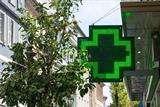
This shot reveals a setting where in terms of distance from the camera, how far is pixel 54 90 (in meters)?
11.2

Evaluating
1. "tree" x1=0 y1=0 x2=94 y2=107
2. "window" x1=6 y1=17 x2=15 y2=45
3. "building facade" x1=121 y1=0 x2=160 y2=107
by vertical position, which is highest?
"window" x1=6 y1=17 x2=15 y2=45

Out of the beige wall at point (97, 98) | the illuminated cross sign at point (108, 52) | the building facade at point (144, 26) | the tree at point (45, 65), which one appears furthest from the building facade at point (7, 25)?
the beige wall at point (97, 98)

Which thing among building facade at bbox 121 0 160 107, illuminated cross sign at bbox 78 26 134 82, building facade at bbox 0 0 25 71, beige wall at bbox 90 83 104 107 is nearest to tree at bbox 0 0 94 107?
building facade at bbox 121 0 160 107

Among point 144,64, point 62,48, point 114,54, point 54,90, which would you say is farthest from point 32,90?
point 144,64

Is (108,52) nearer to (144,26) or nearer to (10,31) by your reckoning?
(144,26)

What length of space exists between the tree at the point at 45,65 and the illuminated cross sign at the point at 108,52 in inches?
60.7

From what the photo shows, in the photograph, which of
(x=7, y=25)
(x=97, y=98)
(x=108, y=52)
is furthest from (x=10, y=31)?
(x=97, y=98)

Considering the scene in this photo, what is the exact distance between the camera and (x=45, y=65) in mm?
11539

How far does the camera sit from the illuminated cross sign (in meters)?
13.9

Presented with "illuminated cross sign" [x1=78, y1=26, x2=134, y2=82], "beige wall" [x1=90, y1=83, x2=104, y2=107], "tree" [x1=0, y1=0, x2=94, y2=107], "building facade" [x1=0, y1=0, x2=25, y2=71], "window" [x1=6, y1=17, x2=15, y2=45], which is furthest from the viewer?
"beige wall" [x1=90, y1=83, x2=104, y2=107]

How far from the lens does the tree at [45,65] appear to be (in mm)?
11172

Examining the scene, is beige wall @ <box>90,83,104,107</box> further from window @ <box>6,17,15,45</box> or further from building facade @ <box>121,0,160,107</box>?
building facade @ <box>121,0,160,107</box>

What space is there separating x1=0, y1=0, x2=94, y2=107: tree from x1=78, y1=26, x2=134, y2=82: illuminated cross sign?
1.54m

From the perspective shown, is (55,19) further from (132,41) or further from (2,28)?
(2,28)
